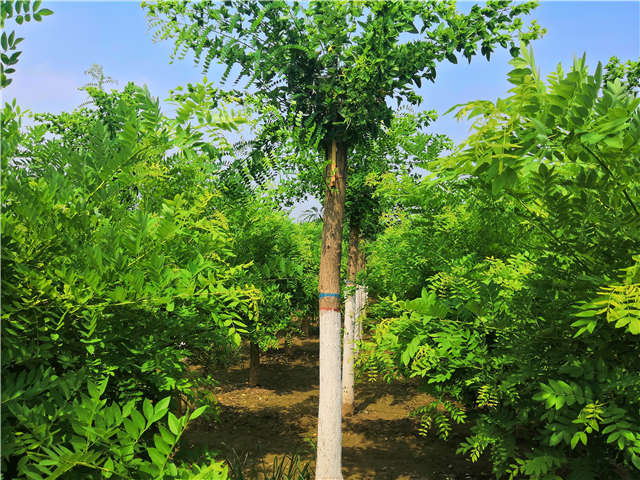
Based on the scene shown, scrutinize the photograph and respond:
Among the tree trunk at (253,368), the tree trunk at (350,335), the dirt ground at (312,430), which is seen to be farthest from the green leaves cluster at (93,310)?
the tree trunk at (253,368)

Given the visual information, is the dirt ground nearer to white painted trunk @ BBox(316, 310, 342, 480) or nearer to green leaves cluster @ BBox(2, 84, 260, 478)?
white painted trunk @ BBox(316, 310, 342, 480)

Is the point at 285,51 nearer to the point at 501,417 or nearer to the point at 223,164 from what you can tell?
the point at 223,164

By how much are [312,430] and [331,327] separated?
3.96 m

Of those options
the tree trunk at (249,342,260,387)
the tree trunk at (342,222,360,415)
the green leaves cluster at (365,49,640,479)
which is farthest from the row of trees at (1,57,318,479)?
the tree trunk at (249,342,260,387)

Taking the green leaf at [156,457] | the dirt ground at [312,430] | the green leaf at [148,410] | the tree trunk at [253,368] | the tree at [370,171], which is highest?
the tree at [370,171]

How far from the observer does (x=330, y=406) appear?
4777mm

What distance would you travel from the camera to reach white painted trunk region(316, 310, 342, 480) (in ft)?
15.4

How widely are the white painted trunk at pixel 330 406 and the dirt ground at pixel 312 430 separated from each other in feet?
2.35

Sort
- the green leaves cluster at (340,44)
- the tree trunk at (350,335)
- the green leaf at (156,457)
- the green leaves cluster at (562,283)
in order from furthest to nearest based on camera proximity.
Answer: the tree trunk at (350,335) → the green leaves cluster at (340,44) → the green leaves cluster at (562,283) → the green leaf at (156,457)

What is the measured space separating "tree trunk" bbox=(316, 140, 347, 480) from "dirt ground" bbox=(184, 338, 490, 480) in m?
0.73

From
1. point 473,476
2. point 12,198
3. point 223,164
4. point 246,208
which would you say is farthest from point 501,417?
point 246,208

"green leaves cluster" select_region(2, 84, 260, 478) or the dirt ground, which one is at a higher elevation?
"green leaves cluster" select_region(2, 84, 260, 478)

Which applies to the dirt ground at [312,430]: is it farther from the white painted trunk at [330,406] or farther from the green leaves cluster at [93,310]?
the green leaves cluster at [93,310]

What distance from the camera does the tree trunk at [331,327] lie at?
471 centimetres
